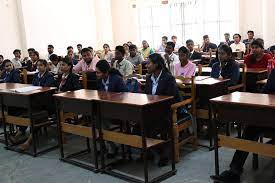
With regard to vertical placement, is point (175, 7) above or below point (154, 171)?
above

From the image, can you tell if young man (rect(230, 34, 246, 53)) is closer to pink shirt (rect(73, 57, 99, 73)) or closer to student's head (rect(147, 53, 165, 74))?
pink shirt (rect(73, 57, 99, 73))

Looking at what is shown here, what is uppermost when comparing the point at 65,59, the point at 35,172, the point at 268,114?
the point at 65,59

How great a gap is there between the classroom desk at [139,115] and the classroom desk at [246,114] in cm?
49

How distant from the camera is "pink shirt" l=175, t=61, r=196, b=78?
4977mm

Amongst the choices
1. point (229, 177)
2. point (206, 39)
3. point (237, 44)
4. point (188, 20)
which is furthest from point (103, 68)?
point (188, 20)

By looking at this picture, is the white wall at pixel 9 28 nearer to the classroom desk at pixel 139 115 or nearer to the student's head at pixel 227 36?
the student's head at pixel 227 36

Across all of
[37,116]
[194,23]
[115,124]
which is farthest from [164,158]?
[194,23]

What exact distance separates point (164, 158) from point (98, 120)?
2.55 feet

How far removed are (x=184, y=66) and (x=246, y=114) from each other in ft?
7.14

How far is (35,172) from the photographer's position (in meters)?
3.96

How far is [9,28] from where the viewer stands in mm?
9773

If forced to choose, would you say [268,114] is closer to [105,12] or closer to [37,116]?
[37,116]

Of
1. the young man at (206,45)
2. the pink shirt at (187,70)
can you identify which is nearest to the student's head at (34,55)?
the pink shirt at (187,70)

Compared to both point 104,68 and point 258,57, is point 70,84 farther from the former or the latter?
point 258,57
